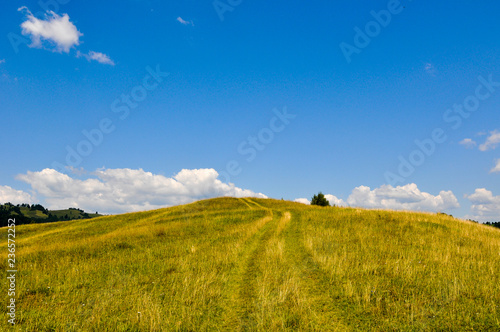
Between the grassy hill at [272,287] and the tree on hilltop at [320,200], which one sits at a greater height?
the tree on hilltop at [320,200]

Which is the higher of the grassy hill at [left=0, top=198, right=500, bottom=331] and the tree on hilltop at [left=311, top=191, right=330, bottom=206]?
the tree on hilltop at [left=311, top=191, right=330, bottom=206]

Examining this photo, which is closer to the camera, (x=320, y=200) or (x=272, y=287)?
(x=272, y=287)

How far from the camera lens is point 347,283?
31.8 feet

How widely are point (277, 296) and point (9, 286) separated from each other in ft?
38.2

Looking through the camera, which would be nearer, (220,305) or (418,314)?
(418,314)

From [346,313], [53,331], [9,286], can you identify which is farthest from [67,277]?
[346,313]

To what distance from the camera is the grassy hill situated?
24.3 ft

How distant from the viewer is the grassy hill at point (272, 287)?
292 inches

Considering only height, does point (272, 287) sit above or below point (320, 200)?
below

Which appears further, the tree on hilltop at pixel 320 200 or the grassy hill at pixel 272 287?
the tree on hilltop at pixel 320 200

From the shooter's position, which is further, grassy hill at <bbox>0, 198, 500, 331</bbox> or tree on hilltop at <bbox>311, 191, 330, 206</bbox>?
tree on hilltop at <bbox>311, 191, 330, 206</bbox>

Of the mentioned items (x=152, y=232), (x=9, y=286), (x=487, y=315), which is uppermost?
(x=152, y=232)

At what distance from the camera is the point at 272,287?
376 inches

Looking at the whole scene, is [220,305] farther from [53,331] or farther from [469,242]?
[469,242]
